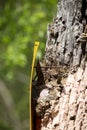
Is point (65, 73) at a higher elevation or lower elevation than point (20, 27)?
higher

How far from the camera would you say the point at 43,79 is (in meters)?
2.69

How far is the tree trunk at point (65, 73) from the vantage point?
2479 millimetres

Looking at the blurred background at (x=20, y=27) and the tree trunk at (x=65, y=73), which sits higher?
the tree trunk at (x=65, y=73)

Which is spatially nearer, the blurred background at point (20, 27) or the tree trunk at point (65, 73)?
the tree trunk at point (65, 73)

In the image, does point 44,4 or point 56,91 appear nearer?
point 56,91

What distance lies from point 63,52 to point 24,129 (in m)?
10.1

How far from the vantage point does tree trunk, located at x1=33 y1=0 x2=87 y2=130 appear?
248 cm

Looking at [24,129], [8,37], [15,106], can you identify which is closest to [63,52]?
[8,37]

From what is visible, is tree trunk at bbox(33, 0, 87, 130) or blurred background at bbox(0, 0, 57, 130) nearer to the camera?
tree trunk at bbox(33, 0, 87, 130)

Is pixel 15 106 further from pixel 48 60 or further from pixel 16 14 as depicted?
pixel 48 60

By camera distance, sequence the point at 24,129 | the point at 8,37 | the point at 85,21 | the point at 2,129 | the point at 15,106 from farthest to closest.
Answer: the point at 15,106, the point at 24,129, the point at 2,129, the point at 8,37, the point at 85,21

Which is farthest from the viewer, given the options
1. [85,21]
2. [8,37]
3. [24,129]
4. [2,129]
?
[24,129]

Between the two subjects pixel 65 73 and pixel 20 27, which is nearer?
pixel 65 73

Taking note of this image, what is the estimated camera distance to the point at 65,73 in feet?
8.52
